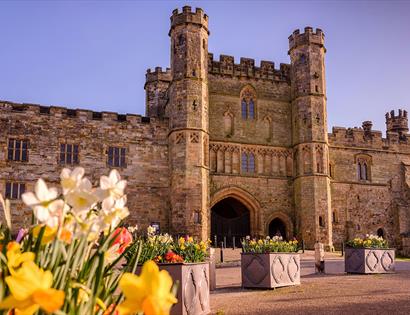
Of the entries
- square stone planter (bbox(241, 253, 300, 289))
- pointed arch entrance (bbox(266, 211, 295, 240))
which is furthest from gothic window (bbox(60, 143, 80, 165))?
square stone planter (bbox(241, 253, 300, 289))

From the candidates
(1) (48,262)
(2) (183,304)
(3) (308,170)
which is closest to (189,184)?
(3) (308,170)

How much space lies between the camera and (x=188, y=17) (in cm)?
2602

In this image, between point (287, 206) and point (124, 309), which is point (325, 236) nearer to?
point (287, 206)

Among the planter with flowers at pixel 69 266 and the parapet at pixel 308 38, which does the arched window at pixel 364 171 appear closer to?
the parapet at pixel 308 38

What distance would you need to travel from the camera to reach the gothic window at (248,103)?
28.4 meters

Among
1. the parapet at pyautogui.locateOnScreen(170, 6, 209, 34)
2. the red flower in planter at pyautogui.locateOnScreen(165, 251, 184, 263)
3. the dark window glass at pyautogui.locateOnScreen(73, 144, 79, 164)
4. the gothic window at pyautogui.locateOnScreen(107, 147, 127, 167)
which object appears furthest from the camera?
the parapet at pyautogui.locateOnScreen(170, 6, 209, 34)

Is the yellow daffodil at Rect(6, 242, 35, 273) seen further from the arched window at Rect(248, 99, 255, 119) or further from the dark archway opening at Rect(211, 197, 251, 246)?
the arched window at Rect(248, 99, 255, 119)

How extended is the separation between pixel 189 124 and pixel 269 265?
14501 millimetres

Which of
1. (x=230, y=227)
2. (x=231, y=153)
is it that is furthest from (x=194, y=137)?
(x=230, y=227)

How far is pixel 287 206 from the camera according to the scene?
2806cm

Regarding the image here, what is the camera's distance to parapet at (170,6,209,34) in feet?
85.3

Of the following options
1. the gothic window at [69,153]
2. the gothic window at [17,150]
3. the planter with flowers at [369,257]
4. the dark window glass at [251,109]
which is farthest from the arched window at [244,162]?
the planter with flowers at [369,257]

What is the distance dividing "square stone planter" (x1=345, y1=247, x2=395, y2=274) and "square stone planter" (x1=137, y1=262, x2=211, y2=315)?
834cm

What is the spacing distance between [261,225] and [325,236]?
3435 mm
